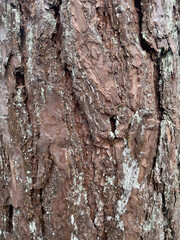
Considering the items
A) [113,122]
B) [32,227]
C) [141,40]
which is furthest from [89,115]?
[32,227]

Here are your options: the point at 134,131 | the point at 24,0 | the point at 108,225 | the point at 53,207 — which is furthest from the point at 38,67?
the point at 108,225

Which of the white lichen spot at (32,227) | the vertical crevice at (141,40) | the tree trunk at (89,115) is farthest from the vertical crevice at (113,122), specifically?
the white lichen spot at (32,227)

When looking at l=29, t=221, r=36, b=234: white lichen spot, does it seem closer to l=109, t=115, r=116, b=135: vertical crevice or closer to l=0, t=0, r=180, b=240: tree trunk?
l=0, t=0, r=180, b=240: tree trunk

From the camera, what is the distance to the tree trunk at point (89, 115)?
2.34 ft

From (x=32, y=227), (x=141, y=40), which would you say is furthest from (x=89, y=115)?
(x=32, y=227)

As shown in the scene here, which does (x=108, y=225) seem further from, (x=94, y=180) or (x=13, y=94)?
(x=13, y=94)

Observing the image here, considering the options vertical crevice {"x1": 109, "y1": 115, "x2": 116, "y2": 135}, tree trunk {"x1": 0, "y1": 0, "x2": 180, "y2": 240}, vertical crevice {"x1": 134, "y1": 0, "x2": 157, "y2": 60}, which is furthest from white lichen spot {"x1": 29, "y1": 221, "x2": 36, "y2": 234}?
vertical crevice {"x1": 134, "y1": 0, "x2": 157, "y2": 60}

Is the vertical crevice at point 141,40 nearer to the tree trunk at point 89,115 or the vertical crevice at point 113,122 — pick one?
the tree trunk at point 89,115

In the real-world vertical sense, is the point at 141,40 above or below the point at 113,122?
above

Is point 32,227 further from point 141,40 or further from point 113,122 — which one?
point 141,40

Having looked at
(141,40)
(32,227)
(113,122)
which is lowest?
(32,227)

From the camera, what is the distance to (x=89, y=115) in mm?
726

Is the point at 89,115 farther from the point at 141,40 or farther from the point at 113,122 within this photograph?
the point at 141,40

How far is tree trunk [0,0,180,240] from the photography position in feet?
2.34
